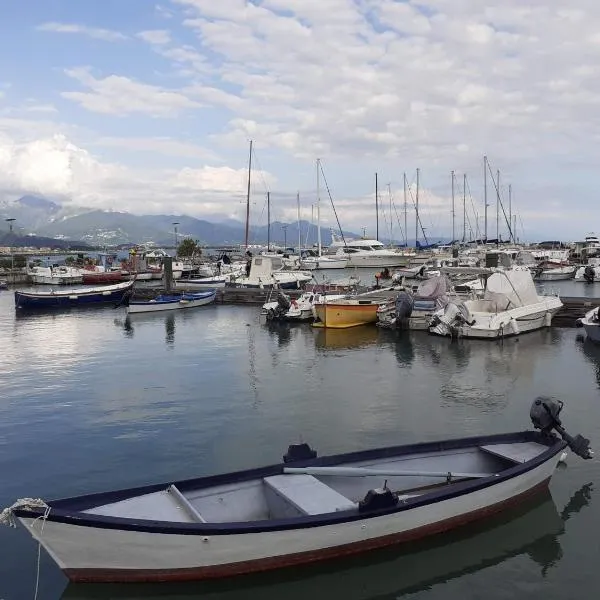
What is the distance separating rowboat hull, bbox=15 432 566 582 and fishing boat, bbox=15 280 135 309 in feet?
141

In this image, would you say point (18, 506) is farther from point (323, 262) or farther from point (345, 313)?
point (323, 262)

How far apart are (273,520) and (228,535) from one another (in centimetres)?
69

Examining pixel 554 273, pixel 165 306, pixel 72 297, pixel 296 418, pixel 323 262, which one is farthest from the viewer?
pixel 323 262

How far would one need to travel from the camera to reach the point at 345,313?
36.0 meters

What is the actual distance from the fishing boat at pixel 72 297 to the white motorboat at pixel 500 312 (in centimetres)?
2906

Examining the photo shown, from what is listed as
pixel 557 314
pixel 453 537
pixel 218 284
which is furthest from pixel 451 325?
pixel 218 284

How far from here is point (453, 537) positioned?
1040 centimetres

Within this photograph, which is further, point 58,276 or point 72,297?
point 58,276

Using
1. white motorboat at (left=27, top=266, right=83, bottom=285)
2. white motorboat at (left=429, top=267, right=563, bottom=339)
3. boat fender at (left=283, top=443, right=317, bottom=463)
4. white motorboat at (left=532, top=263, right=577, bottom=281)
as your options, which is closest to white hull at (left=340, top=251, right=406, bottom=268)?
white motorboat at (left=532, top=263, right=577, bottom=281)

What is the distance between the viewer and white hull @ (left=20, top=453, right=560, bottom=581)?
8.05m

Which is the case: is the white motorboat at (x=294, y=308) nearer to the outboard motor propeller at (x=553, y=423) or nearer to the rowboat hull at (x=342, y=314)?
the rowboat hull at (x=342, y=314)

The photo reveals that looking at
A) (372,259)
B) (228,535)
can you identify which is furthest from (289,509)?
(372,259)

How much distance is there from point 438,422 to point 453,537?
22.1 ft

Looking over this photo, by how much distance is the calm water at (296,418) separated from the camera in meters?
9.39
